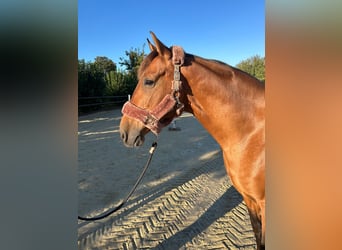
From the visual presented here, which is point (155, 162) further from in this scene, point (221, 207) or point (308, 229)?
point (308, 229)

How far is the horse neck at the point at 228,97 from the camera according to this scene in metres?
1.73

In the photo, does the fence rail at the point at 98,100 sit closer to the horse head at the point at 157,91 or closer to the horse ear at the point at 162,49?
the horse head at the point at 157,91

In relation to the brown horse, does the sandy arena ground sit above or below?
below

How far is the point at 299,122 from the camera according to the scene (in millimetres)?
470

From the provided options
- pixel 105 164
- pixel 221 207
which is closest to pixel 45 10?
pixel 221 207

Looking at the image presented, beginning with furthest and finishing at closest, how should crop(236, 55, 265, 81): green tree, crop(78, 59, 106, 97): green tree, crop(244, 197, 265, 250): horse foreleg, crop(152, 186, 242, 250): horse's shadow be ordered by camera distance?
crop(78, 59, 106, 97): green tree → crop(236, 55, 265, 81): green tree → crop(152, 186, 242, 250): horse's shadow → crop(244, 197, 265, 250): horse foreleg

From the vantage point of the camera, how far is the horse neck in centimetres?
173

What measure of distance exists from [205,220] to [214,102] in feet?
6.82

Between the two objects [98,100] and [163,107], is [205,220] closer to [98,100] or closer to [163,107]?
[163,107]

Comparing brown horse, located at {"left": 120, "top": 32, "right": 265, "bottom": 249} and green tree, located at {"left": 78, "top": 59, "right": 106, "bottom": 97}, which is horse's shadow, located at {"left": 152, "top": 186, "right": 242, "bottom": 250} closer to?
brown horse, located at {"left": 120, "top": 32, "right": 265, "bottom": 249}

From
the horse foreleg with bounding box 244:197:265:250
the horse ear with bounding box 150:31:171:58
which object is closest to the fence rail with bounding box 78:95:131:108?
the horse ear with bounding box 150:31:171:58

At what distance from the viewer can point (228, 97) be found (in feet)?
5.68

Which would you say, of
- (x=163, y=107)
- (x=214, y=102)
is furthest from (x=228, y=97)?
(x=163, y=107)

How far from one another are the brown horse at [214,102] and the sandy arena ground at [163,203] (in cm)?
140
